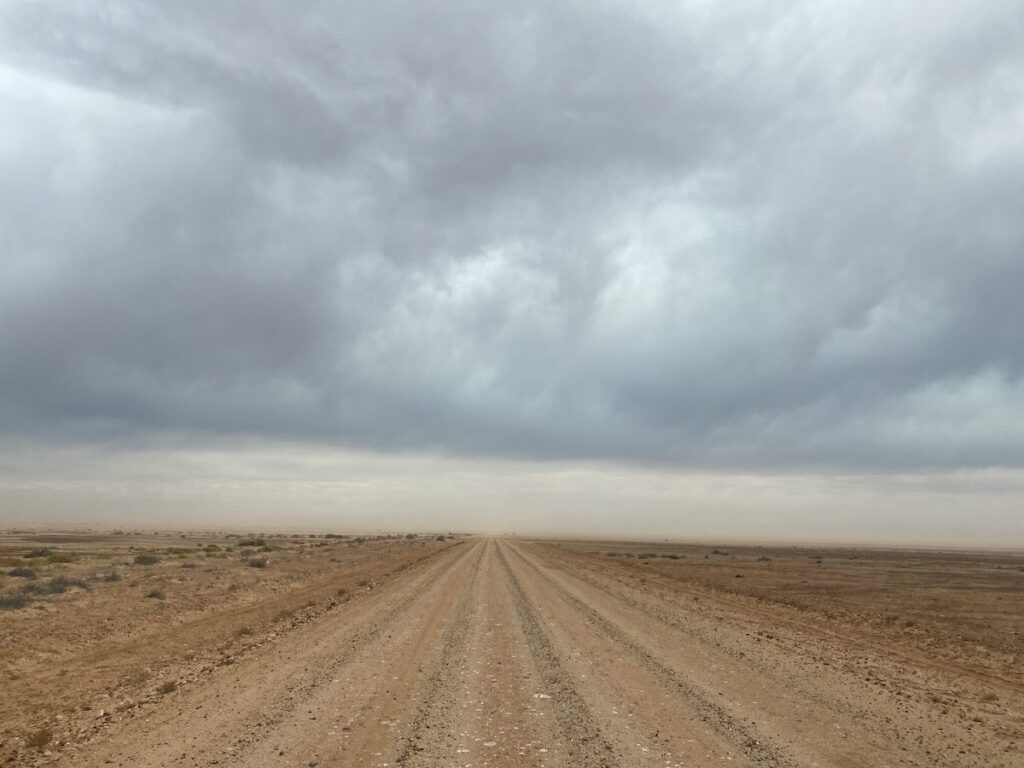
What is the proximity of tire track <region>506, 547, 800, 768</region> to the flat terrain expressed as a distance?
0.05m

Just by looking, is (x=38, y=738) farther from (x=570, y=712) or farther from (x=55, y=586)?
(x=55, y=586)

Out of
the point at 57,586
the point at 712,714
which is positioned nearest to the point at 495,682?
the point at 712,714

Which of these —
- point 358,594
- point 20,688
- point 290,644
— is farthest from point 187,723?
point 358,594

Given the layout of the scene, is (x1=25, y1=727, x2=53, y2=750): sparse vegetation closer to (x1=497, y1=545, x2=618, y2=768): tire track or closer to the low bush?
(x1=497, y1=545, x2=618, y2=768): tire track

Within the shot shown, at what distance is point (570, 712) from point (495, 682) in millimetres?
2491

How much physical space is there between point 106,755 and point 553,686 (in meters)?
7.18

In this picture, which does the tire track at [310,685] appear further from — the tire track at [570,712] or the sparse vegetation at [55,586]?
the sparse vegetation at [55,586]

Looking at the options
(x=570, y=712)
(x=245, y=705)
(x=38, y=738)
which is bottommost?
(x=38, y=738)

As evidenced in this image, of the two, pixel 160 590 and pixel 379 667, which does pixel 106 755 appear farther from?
pixel 160 590

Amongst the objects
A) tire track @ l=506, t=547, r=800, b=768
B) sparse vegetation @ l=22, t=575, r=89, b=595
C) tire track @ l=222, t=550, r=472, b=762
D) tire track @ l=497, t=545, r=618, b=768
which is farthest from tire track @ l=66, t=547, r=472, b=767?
sparse vegetation @ l=22, t=575, r=89, b=595

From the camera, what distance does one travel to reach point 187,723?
10.2 m

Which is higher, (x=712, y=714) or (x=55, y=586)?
(x=712, y=714)

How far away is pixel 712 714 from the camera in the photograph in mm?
10719

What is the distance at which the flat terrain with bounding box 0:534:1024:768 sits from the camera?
9062 mm
